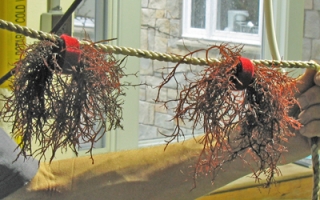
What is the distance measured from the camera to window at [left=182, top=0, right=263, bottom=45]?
191 cm

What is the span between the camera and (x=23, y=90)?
42cm

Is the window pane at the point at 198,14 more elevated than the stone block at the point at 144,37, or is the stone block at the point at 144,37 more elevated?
the window pane at the point at 198,14

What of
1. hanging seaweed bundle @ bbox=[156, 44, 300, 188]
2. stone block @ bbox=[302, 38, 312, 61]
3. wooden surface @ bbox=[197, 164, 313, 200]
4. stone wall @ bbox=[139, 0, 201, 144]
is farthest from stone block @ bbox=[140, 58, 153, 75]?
hanging seaweed bundle @ bbox=[156, 44, 300, 188]

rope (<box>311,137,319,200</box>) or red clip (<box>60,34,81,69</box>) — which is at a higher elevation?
red clip (<box>60,34,81,69</box>)

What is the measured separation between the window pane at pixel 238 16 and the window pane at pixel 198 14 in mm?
66

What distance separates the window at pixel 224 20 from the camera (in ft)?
6.26

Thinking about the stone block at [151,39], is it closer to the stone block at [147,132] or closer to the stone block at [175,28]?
the stone block at [175,28]

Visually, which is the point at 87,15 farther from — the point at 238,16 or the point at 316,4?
the point at 316,4

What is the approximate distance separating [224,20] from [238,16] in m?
0.06

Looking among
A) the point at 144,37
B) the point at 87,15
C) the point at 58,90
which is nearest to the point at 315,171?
the point at 58,90

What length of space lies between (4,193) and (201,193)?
266mm

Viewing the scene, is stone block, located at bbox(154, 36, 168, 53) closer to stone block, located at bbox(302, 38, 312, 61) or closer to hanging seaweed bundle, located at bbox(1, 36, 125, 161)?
stone block, located at bbox(302, 38, 312, 61)

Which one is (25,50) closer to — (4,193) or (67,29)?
(4,193)

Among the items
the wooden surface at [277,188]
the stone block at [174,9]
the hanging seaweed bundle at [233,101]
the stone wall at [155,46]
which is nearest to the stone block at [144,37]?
the stone wall at [155,46]
